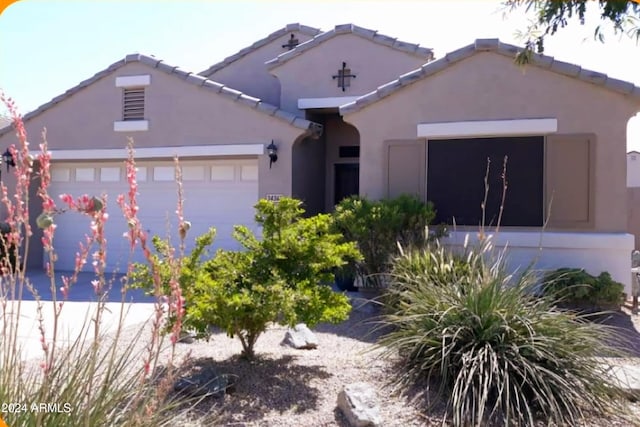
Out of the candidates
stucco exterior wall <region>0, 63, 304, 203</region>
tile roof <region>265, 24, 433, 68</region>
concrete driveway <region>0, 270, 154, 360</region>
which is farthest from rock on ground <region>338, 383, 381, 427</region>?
tile roof <region>265, 24, 433, 68</region>

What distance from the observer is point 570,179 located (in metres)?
9.50

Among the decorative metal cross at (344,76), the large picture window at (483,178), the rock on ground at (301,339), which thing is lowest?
the rock on ground at (301,339)

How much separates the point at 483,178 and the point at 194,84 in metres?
6.30

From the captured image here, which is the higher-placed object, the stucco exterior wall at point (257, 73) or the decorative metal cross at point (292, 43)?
the decorative metal cross at point (292, 43)

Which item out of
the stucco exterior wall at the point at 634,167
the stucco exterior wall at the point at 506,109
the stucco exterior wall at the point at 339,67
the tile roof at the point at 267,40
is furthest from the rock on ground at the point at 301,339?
the stucco exterior wall at the point at 634,167

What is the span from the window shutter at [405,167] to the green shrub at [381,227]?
0.78m

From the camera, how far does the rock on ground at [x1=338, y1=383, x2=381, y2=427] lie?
4.49 m

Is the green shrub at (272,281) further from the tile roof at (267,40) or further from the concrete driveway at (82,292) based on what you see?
the tile roof at (267,40)

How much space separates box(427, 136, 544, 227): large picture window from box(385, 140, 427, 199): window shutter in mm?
146

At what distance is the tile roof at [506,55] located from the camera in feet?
30.2

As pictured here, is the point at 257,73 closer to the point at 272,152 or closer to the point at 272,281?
the point at 272,152

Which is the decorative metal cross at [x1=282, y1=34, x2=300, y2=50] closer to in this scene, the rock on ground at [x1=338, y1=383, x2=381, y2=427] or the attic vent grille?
the attic vent grille

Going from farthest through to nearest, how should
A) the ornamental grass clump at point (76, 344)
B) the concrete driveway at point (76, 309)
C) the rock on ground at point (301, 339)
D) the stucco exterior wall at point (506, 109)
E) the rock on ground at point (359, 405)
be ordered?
the stucco exterior wall at point (506, 109), the concrete driveway at point (76, 309), the rock on ground at point (301, 339), the rock on ground at point (359, 405), the ornamental grass clump at point (76, 344)

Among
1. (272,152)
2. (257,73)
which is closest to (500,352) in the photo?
(272,152)
